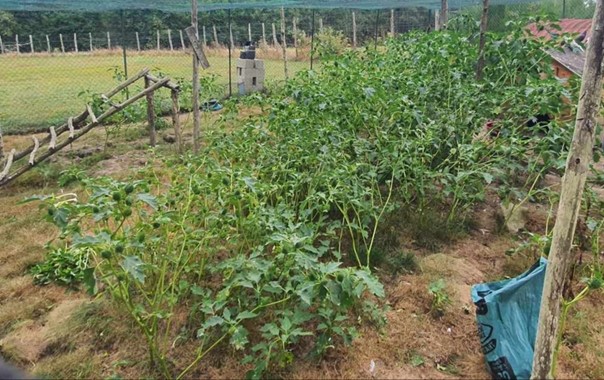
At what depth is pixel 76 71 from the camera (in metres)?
13.6

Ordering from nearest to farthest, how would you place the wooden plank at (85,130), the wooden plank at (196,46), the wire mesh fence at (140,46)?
the wooden plank at (85,130) → the wooden plank at (196,46) → the wire mesh fence at (140,46)

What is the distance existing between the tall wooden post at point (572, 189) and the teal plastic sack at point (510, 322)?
12.0 inches

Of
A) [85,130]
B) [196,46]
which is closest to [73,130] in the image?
[85,130]

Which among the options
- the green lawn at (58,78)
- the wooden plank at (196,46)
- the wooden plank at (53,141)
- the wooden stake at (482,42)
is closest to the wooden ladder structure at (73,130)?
the wooden plank at (53,141)

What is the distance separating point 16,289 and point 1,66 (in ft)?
47.0

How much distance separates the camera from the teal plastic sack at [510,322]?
2.04 metres

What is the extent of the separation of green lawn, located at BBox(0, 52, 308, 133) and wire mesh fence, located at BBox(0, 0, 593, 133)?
0.01 meters

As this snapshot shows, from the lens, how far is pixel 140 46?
18781mm

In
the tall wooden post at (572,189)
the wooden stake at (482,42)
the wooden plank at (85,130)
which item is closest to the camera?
the tall wooden post at (572,189)

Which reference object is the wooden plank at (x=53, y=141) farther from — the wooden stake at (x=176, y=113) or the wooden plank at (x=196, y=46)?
the wooden plank at (x=196, y=46)

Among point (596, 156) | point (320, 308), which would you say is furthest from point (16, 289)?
point (596, 156)

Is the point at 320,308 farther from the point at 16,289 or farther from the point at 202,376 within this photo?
the point at 16,289

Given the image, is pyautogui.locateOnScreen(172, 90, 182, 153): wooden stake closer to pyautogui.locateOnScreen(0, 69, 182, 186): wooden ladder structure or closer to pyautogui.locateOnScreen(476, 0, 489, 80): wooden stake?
pyautogui.locateOnScreen(0, 69, 182, 186): wooden ladder structure

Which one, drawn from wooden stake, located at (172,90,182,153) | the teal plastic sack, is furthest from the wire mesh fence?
the teal plastic sack
